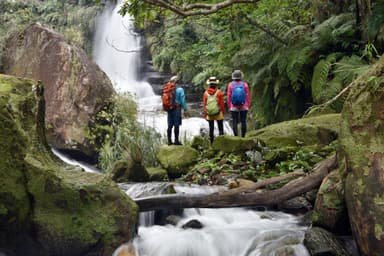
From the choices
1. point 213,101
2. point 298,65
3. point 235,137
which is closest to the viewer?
point 235,137

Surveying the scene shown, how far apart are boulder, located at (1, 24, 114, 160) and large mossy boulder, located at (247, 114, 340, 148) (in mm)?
4628

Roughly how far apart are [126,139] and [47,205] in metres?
4.97

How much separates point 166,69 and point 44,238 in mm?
16141

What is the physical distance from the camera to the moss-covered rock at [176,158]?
753 centimetres

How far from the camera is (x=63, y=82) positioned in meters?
10.7

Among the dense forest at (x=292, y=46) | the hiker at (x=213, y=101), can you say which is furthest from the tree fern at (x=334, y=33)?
the hiker at (x=213, y=101)

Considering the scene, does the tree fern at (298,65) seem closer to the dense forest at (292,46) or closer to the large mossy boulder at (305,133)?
the dense forest at (292,46)

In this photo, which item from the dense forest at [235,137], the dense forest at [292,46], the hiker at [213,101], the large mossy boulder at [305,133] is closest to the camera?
the dense forest at [235,137]

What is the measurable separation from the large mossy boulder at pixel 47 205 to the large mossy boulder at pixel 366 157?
2123mm

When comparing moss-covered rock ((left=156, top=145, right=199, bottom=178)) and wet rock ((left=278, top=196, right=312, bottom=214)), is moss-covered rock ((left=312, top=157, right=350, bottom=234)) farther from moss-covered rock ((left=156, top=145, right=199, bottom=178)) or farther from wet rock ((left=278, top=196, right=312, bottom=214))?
moss-covered rock ((left=156, top=145, right=199, bottom=178))

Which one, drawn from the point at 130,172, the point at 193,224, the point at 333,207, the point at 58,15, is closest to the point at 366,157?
the point at 333,207

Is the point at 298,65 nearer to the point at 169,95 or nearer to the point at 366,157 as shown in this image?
the point at 169,95

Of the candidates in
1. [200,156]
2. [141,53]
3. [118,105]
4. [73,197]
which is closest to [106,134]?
[118,105]

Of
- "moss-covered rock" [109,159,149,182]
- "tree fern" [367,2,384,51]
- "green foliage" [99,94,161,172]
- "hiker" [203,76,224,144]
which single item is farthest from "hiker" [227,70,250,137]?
"tree fern" [367,2,384,51]
